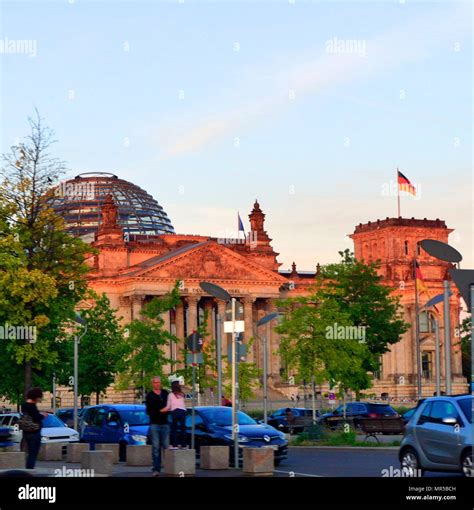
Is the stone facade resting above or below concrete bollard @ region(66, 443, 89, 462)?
above

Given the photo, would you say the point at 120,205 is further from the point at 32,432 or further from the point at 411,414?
the point at 32,432

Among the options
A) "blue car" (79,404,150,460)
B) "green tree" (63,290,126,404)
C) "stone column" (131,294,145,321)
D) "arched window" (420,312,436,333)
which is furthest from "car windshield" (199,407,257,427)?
"arched window" (420,312,436,333)

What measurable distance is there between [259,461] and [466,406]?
20.7 feet

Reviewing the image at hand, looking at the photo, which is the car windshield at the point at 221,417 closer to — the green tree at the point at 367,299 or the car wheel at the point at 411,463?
the car wheel at the point at 411,463

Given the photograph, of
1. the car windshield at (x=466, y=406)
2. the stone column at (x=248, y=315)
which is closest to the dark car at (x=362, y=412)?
the car windshield at (x=466, y=406)

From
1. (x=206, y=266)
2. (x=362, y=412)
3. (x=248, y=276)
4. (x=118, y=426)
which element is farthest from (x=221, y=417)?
(x=248, y=276)

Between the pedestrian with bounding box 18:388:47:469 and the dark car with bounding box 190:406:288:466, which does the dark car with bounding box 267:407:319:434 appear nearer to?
the dark car with bounding box 190:406:288:466

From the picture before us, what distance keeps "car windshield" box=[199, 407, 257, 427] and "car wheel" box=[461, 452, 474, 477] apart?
11.8 m

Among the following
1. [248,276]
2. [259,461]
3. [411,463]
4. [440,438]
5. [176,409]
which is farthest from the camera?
[248,276]

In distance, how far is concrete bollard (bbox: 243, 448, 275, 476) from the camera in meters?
29.5

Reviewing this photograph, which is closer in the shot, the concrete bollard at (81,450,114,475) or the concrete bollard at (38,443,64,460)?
the concrete bollard at (81,450,114,475)

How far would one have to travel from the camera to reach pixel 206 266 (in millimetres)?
127312

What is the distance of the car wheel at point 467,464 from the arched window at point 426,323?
118 metres

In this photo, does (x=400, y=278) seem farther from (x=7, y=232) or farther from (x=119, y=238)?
(x=7, y=232)
